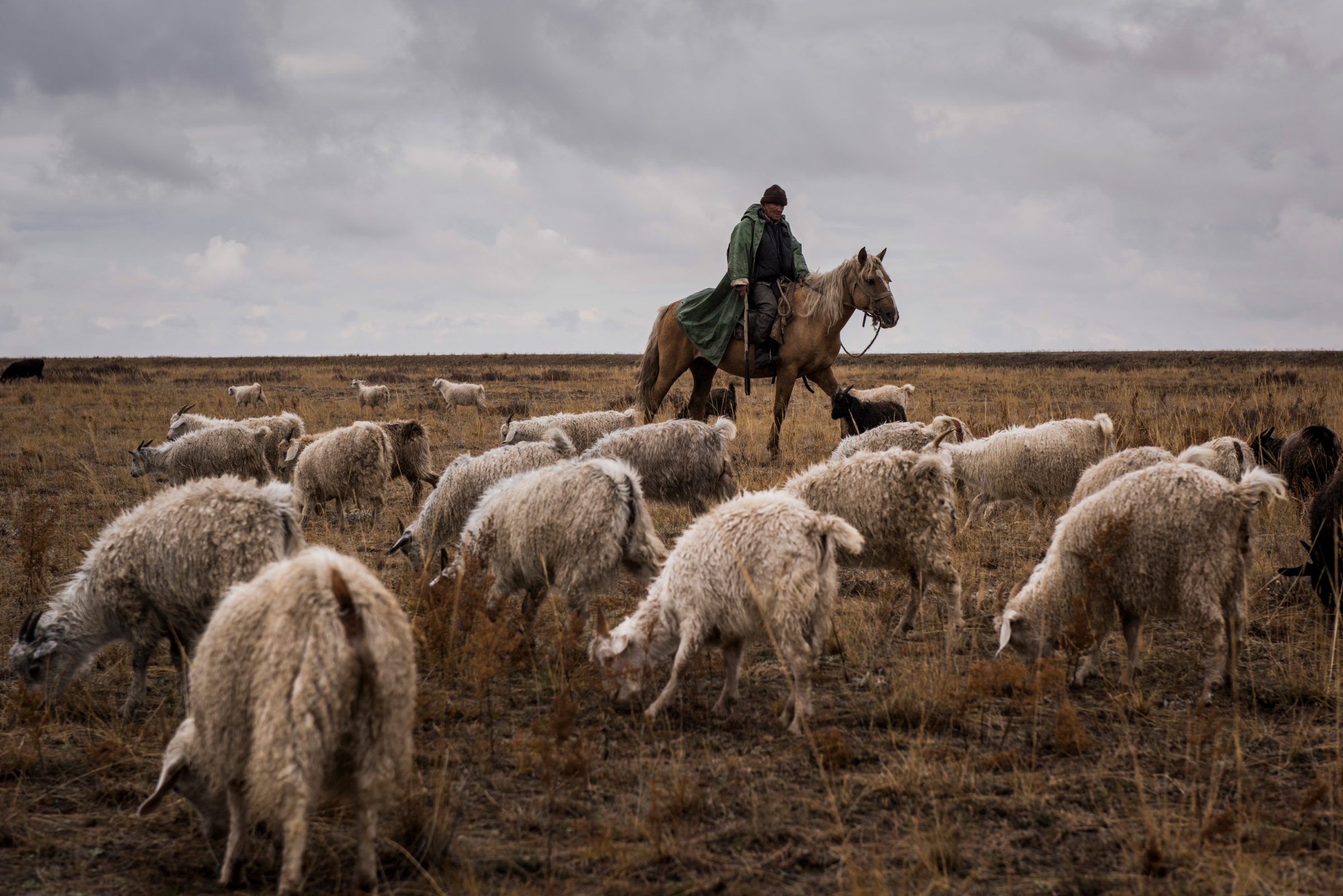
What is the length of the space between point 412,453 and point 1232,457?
30.2 ft

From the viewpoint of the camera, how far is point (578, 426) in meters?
11.5

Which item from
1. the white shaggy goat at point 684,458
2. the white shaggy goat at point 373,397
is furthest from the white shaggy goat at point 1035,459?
the white shaggy goat at point 373,397

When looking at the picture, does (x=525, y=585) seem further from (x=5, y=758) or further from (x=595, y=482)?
(x=5, y=758)

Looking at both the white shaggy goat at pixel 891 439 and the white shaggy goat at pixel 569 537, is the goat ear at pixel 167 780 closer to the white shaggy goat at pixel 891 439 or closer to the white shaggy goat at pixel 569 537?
the white shaggy goat at pixel 569 537

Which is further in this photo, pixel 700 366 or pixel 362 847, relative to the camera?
pixel 700 366

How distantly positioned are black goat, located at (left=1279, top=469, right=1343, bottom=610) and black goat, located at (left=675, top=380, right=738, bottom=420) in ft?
29.9

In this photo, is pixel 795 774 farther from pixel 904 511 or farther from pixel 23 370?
pixel 23 370

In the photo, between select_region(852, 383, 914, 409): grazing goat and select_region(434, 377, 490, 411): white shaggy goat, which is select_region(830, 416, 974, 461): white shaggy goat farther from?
select_region(434, 377, 490, 411): white shaggy goat

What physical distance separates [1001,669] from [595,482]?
2.75m

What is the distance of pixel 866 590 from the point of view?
8258 mm

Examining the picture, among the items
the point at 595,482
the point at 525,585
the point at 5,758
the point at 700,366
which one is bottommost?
the point at 5,758

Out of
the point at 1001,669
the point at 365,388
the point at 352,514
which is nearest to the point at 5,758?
the point at 1001,669

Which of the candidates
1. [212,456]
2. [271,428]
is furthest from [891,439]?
[271,428]

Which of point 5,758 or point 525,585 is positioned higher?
point 525,585
